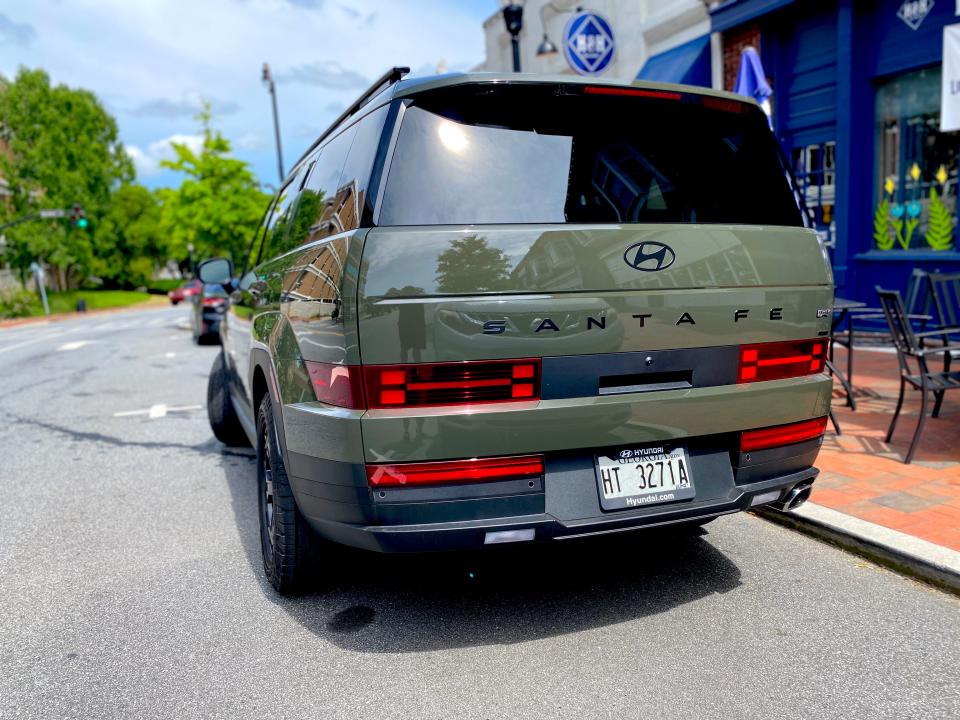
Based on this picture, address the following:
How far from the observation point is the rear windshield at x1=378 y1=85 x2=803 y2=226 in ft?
8.84

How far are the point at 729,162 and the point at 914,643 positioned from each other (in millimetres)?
1914

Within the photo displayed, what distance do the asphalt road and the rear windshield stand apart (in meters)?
1.33

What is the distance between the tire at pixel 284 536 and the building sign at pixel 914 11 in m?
9.11

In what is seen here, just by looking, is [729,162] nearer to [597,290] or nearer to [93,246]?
[597,290]

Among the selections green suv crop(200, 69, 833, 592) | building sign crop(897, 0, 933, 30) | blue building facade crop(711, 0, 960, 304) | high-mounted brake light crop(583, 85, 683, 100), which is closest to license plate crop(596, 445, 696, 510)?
green suv crop(200, 69, 833, 592)

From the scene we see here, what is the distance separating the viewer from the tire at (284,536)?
3209mm

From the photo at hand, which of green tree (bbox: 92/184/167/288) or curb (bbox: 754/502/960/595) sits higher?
green tree (bbox: 92/184/167/288)

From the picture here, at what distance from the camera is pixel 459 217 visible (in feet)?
8.73

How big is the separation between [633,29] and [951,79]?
684cm

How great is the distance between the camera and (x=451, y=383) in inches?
102

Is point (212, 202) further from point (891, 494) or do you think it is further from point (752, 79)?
point (891, 494)

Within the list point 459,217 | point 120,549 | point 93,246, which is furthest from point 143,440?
point 93,246

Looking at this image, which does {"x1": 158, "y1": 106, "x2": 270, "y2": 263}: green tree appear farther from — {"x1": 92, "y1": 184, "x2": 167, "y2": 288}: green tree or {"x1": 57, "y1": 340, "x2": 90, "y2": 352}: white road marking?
{"x1": 92, "y1": 184, "x2": 167, "y2": 288}: green tree

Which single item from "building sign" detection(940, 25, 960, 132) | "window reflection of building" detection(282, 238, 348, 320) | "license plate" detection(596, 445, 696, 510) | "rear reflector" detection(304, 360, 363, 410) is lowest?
"license plate" detection(596, 445, 696, 510)
